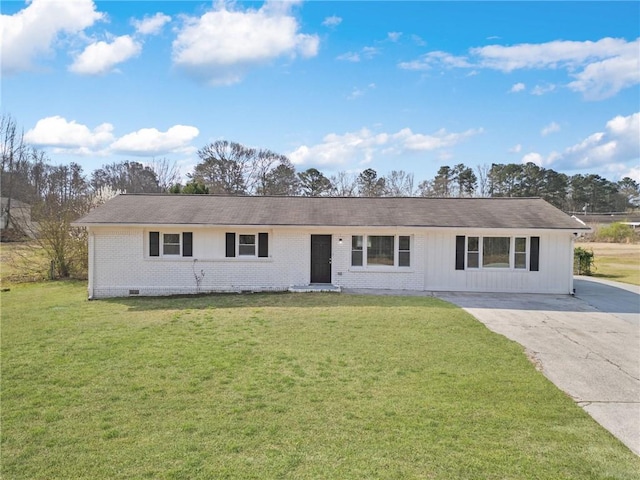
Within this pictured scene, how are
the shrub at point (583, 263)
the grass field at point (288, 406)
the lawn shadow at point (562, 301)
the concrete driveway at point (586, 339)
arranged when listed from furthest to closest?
1. the shrub at point (583, 263)
2. the lawn shadow at point (562, 301)
3. the concrete driveway at point (586, 339)
4. the grass field at point (288, 406)

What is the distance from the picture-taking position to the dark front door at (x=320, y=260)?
15.1 meters

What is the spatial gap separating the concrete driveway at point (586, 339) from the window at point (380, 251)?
191 cm

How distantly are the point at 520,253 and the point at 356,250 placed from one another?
570 cm

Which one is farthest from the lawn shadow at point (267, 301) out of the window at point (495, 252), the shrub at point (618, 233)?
the shrub at point (618, 233)

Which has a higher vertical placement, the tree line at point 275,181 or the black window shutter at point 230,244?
the tree line at point 275,181

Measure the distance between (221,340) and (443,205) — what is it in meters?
11.5

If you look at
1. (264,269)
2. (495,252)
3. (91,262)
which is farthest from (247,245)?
(495,252)

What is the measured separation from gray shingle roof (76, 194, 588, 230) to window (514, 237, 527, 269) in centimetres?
61

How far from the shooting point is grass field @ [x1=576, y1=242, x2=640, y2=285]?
2010 centimetres

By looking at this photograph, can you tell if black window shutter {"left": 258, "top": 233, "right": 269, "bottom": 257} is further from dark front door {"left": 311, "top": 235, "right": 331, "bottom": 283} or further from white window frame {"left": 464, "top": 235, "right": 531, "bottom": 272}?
white window frame {"left": 464, "top": 235, "right": 531, "bottom": 272}

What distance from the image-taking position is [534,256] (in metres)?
14.6

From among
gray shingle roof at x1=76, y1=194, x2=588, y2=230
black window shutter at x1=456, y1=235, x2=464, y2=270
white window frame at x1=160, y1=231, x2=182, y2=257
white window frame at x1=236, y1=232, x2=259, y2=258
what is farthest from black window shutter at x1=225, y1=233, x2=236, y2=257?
black window shutter at x1=456, y1=235, x2=464, y2=270

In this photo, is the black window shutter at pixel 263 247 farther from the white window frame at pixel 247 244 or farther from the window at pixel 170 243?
the window at pixel 170 243

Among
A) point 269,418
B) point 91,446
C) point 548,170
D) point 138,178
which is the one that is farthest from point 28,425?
point 548,170
